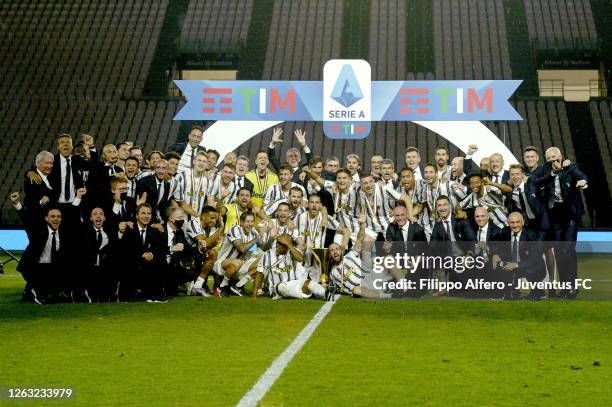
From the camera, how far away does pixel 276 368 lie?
6.71 meters

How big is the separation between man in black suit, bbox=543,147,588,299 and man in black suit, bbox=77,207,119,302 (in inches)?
191

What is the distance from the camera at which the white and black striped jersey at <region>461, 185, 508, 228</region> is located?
11.4 metres

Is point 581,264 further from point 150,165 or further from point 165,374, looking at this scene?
point 165,374

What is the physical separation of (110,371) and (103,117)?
18.6 metres

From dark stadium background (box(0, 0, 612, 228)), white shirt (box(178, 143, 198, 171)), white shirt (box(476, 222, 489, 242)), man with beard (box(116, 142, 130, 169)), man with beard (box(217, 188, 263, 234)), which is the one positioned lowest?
white shirt (box(476, 222, 489, 242))

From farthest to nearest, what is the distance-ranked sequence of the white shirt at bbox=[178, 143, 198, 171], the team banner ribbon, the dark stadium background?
the dark stadium background < the team banner ribbon < the white shirt at bbox=[178, 143, 198, 171]

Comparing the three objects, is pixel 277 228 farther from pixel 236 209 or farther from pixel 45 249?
pixel 45 249

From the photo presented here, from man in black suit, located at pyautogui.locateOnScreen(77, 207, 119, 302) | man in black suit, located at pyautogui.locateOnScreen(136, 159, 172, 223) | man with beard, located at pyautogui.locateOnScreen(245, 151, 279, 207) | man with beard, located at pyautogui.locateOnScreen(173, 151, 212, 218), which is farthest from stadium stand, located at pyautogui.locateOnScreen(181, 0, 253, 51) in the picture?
man in black suit, located at pyautogui.locateOnScreen(77, 207, 119, 302)

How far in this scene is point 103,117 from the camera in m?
24.5

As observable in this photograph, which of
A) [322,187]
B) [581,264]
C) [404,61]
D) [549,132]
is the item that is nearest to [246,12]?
[404,61]

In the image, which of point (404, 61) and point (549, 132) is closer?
point (549, 132)

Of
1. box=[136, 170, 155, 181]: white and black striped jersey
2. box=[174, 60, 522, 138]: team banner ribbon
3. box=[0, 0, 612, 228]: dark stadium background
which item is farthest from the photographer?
box=[0, 0, 612, 228]: dark stadium background

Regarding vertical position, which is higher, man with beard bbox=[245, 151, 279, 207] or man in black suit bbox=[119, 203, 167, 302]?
man with beard bbox=[245, 151, 279, 207]

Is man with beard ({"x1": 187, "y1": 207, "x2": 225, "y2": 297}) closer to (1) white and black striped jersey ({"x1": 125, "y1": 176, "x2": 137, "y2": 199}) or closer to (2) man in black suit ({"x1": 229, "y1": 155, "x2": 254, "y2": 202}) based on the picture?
(1) white and black striped jersey ({"x1": 125, "y1": 176, "x2": 137, "y2": 199})
